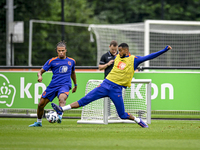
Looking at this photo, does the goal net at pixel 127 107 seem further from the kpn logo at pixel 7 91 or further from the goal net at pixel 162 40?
the goal net at pixel 162 40

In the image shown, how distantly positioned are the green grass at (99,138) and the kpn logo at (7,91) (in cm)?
289

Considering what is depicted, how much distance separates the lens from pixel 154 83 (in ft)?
39.2

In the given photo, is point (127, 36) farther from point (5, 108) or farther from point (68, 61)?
point (68, 61)

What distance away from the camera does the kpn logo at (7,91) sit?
12.4 meters

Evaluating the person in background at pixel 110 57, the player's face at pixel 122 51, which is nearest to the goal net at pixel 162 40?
the person in background at pixel 110 57

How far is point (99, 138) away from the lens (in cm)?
762

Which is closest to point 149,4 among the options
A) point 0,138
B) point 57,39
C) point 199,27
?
point 57,39

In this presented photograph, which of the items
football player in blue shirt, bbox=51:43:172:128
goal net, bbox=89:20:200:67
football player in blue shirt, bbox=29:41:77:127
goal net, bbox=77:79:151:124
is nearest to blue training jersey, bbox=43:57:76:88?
football player in blue shirt, bbox=29:41:77:127

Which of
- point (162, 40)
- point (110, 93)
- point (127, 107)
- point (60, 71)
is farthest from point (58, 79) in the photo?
point (162, 40)

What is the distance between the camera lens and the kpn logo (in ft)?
40.5

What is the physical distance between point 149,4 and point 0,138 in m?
35.1

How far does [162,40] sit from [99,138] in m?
15.3

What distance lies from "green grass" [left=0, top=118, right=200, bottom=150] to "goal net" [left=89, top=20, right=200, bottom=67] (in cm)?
1292

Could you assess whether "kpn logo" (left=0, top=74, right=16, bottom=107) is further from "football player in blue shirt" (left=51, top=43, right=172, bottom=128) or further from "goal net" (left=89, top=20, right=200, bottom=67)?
"goal net" (left=89, top=20, right=200, bottom=67)
